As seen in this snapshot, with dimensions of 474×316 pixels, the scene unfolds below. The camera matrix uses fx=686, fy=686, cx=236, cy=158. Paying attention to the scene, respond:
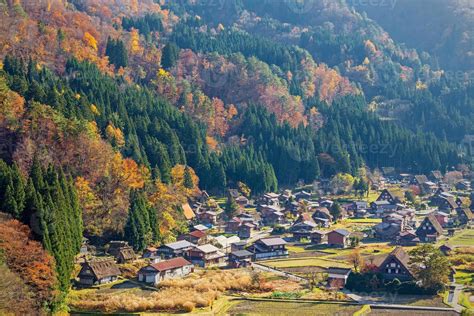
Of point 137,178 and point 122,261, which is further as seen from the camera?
point 137,178

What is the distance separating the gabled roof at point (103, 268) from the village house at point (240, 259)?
438 inches

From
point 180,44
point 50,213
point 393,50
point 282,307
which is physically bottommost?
point 282,307

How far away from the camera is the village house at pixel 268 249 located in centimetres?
6116

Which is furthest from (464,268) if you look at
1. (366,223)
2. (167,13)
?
(167,13)

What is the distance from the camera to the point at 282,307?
44.0 meters

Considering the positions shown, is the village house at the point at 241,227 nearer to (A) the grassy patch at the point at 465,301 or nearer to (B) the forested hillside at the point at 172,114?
(B) the forested hillside at the point at 172,114

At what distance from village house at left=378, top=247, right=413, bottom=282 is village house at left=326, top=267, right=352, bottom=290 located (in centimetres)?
257

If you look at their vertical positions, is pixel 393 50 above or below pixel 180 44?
above

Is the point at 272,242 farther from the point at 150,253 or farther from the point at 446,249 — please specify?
the point at 446,249

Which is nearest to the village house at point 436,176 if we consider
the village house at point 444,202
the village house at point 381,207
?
the village house at point 444,202

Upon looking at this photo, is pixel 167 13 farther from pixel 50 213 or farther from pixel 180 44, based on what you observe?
pixel 50 213

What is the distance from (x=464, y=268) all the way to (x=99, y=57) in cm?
6789

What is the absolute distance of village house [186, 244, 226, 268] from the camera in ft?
188

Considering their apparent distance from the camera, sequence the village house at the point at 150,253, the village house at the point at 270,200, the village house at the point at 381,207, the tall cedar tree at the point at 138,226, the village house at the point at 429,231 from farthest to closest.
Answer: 1. the village house at the point at 270,200
2. the village house at the point at 381,207
3. the village house at the point at 429,231
4. the tall cedar tree at the point at 138,226
5. the village house at the point at 150,253
